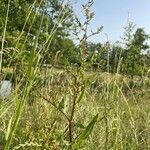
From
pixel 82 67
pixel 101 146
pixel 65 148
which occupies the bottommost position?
pixel 101 146

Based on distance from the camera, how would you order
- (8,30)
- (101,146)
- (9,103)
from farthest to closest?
Answer: (8,30) < (101,146) < (9,103)

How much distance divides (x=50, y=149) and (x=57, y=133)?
0.12 meters

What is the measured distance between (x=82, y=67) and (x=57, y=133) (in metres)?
0.25

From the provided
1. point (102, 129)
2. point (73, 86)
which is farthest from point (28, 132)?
point (102, 129)

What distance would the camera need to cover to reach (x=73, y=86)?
1.44m

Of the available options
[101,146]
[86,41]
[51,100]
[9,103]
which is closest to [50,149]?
[51,100]

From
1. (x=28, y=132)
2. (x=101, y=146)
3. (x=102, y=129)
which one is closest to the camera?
(x=28, y=132)

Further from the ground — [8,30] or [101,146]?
[8,30]

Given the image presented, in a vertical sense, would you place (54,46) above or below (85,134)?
above

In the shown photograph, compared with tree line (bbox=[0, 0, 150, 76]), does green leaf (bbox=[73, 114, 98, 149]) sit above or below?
below

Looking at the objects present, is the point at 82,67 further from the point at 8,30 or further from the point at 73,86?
the point at 8,30

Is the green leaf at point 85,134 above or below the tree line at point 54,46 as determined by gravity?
below

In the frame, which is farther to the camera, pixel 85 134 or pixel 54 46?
pixel 54 46

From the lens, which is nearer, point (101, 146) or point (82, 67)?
point (82, 67)
